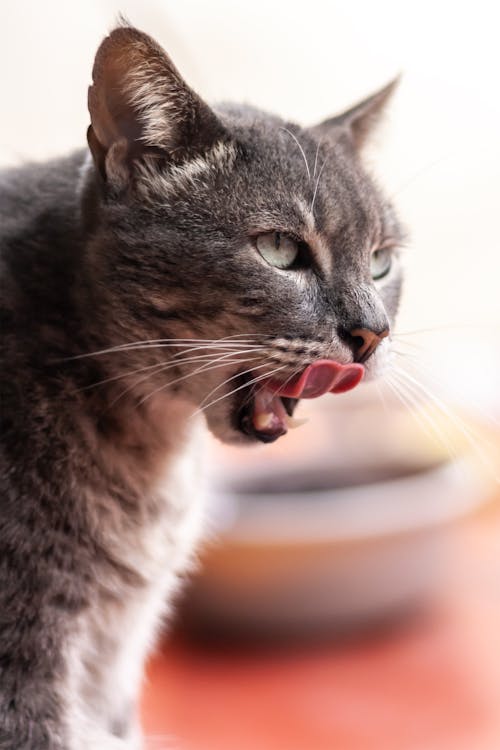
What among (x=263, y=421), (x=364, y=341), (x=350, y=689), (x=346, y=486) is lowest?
(x=350, y=689)

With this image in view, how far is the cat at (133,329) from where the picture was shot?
0.68 metres

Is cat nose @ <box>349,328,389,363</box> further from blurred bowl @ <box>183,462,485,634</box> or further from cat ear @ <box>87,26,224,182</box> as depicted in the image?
blurred bowl @ <box>183,462,485,634</box>

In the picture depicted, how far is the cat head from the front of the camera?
0.68 m

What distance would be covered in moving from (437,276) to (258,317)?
1034 mm

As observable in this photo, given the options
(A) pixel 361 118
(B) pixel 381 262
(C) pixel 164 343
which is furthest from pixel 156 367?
(A) pixel 361 118

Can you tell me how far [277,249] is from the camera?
71cm

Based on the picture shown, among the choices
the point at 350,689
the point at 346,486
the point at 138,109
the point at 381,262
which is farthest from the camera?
the point at 346,486

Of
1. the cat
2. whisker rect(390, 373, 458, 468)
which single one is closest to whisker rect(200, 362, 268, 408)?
the cat

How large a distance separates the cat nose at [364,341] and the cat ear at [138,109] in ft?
0.67

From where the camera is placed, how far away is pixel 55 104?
1360 mm

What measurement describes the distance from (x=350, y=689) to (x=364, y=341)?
50cm

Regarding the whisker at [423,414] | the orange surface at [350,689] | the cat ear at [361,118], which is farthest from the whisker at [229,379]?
the orange surface at [350,689]

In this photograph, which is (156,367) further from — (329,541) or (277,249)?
(329,541)

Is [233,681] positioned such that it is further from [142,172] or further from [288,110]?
[288,110]
